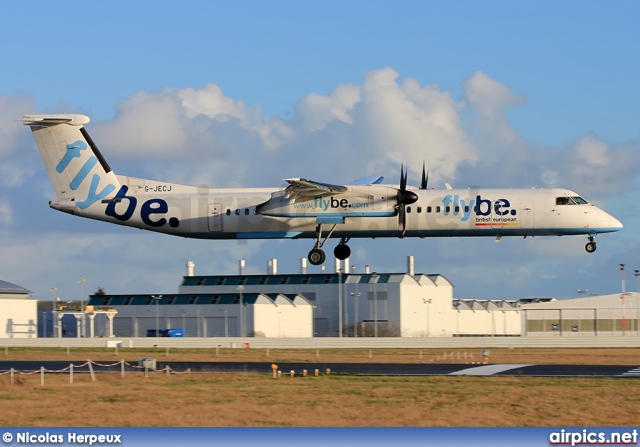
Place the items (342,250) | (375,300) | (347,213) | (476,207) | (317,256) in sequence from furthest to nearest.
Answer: (375,300) < (342,250) < (317,256) < (347,213) < (476,207)

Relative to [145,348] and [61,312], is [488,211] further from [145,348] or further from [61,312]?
[61,312]

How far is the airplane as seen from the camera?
4216 centimetres

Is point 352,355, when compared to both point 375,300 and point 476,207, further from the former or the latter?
point 375,300

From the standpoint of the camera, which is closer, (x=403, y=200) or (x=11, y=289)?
(x=403, y=200)

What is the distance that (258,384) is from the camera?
33.3 meters

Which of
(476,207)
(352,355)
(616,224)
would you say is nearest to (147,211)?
(476,207)

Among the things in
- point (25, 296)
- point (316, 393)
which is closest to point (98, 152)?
point (316, 393)

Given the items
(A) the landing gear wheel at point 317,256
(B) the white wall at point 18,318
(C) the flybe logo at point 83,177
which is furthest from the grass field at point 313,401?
(B) the white wall at point 18,318

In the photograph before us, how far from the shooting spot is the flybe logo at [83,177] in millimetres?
44569

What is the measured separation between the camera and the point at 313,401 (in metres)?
28.4

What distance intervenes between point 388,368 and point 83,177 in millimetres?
17650

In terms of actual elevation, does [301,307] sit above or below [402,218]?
below

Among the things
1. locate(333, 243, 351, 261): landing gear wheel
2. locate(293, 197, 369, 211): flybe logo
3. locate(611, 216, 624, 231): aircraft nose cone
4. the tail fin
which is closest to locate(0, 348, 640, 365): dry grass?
locate(333, 243, 351, 261): landing gear wheel

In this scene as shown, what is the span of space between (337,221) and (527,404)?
17.2 meters
